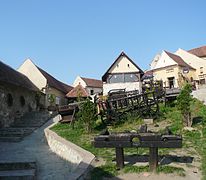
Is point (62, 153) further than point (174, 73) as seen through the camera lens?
No

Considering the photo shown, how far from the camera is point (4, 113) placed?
18516mm

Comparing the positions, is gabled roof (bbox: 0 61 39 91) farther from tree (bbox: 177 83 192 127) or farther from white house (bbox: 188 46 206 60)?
white house (bbox: 188 46 206 60)

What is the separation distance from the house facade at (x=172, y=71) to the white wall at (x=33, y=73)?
1698 centimetres

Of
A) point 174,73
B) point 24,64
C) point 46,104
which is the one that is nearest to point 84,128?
point 46,104

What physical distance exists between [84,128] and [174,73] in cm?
2733

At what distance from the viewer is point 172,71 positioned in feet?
128

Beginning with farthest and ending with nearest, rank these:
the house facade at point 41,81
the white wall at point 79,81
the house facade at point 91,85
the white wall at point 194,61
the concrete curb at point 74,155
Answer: the white wall at point 79,81
the house facade at point 91,85
the white wall at point 194,61
the house facade at point 41,81
the concrete curb at point 74,155

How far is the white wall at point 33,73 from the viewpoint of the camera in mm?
32188

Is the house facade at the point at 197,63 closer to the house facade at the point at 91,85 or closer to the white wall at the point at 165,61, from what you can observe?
the white wall at the point at 165,61

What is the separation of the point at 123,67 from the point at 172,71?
893cm

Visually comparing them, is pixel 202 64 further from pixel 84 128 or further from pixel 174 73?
pixel 84 128

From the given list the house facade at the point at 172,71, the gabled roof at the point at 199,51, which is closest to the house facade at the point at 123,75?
the house facade at the point at 172,71

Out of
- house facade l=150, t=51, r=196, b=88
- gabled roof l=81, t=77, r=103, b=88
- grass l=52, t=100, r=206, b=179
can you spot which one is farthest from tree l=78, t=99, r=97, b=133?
gabled roof l=81, t=77, r=103, b=88

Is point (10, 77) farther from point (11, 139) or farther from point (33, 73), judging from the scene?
point (33, 73)
